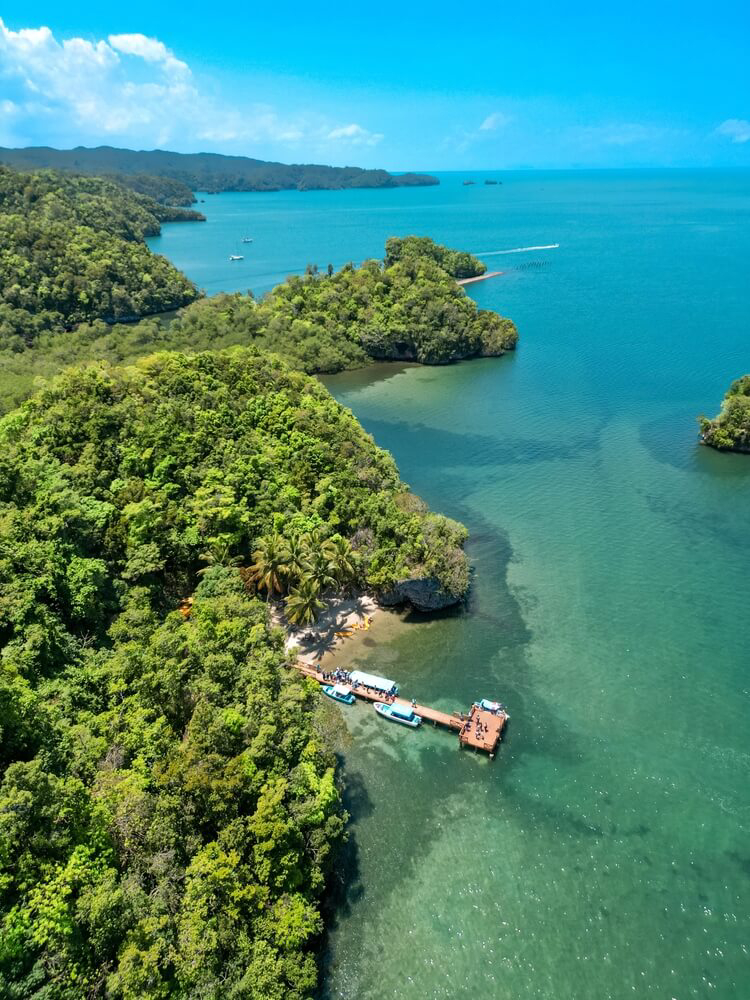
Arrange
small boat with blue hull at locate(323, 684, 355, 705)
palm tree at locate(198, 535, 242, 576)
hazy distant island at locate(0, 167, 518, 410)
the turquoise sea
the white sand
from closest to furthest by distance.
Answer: the turquoise sea
small boat with blue hull at locate(323, 684, 355, 705)
the white sand
palm tree at locate(198, 535, 242, 576)
hazy distant island at locate(0, 167, 518, 410)

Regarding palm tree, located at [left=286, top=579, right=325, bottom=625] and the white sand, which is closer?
palm tree, located at [left=286, top=579, right=325, bottom=625]

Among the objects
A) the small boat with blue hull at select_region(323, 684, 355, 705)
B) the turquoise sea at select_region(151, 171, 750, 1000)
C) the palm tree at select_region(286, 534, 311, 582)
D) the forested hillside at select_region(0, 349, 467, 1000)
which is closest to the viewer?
the forested hillside at select_region(0, 349, 467, 1000)

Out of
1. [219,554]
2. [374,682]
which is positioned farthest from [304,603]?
[219,554]

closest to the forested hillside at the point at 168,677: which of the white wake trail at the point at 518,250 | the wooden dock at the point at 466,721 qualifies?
the wooden dock at the point at 466,721

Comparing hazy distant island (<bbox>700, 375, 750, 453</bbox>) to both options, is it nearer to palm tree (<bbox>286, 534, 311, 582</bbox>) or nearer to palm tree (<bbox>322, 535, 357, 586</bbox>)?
palm tree (<bbox>322, 535, 357, 586</bbox>)

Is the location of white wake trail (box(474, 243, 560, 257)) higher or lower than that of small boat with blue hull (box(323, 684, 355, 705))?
higher

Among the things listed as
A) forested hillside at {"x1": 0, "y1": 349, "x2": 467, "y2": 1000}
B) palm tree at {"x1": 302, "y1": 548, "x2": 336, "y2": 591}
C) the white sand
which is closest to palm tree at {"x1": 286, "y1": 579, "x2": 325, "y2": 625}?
palm tree at {"x1": 302, "y1": 548, "x2": 336, "y2": 591}

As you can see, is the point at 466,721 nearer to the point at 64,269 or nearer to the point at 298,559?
the point at 298,559
